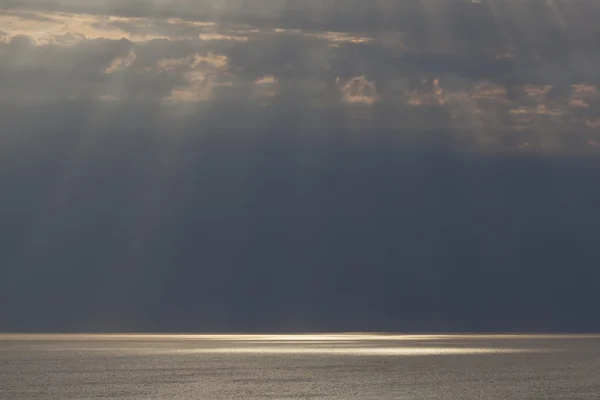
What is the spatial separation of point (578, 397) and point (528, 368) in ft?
152

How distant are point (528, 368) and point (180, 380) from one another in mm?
42993

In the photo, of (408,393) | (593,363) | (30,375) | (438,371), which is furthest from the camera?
(593,363)

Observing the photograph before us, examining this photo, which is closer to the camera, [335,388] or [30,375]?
[335,388]

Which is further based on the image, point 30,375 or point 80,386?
point 30,375

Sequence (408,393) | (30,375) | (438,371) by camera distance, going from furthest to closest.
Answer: (438,371), (30,375), (408,393)

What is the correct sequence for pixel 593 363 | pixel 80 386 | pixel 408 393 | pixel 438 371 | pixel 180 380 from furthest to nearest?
pixel 593 363 < pixel 438 371 < pixel 180 380 < pixel 80 386 < pixel 408 393

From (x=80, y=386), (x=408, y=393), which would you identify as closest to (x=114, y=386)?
(x=80, y=386)

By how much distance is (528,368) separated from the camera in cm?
12669

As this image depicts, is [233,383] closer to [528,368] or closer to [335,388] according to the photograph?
[335,388]

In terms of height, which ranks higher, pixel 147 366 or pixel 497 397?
pixel 147 366

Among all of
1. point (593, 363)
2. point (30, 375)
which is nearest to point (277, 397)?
point (30, 375)

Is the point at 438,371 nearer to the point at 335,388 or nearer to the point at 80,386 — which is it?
the point at 335,388

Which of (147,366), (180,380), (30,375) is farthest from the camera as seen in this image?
(147,366)

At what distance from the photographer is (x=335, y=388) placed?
8862 centimetres
